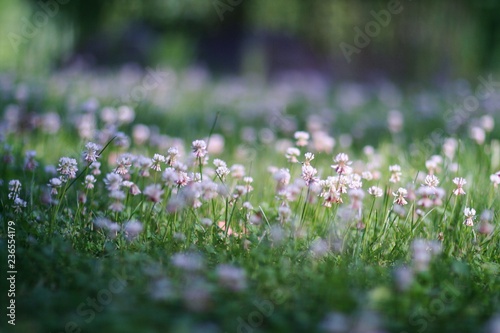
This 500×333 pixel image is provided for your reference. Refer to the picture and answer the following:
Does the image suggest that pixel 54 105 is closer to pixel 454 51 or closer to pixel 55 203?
pixel 55 203

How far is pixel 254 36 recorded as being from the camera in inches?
584

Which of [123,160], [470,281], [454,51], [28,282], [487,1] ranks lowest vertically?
[28,282]

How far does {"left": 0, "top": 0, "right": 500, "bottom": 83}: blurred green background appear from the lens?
9.11m

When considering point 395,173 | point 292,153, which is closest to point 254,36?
point 292,153

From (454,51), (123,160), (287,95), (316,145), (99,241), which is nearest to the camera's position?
(99,241)

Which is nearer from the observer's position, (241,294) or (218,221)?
(241,294)

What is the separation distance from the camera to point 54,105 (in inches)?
212

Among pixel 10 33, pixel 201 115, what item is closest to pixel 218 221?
pixel 201 115

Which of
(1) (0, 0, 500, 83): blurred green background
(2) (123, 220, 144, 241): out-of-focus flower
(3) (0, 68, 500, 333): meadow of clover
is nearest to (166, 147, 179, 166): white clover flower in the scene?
(3) (0, 68, 500, 333): meadow of clover

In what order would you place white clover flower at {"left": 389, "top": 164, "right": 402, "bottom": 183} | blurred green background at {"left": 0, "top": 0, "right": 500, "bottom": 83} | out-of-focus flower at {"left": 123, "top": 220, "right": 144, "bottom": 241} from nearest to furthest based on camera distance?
1. out-of-focus flower at {"left": 123, "top": 220, "right": 144, "bottom": 241}
2. white clover flower at {"left": 389, "top": 164, "right": 402, "bottom": 183}
3. blurred green background at {"left": 0, "top": 0, "right": 500, "bottom": 83}

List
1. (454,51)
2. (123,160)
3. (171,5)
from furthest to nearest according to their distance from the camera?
1. (171,5)
2. (454,51)
3. (123,160)

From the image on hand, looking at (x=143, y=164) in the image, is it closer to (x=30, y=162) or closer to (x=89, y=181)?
(x=89, y=181)

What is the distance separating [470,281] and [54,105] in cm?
421

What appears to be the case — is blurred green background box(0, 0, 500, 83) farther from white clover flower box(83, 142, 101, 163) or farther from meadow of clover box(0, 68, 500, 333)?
white clover flower box(83, 142, 101, 163)
